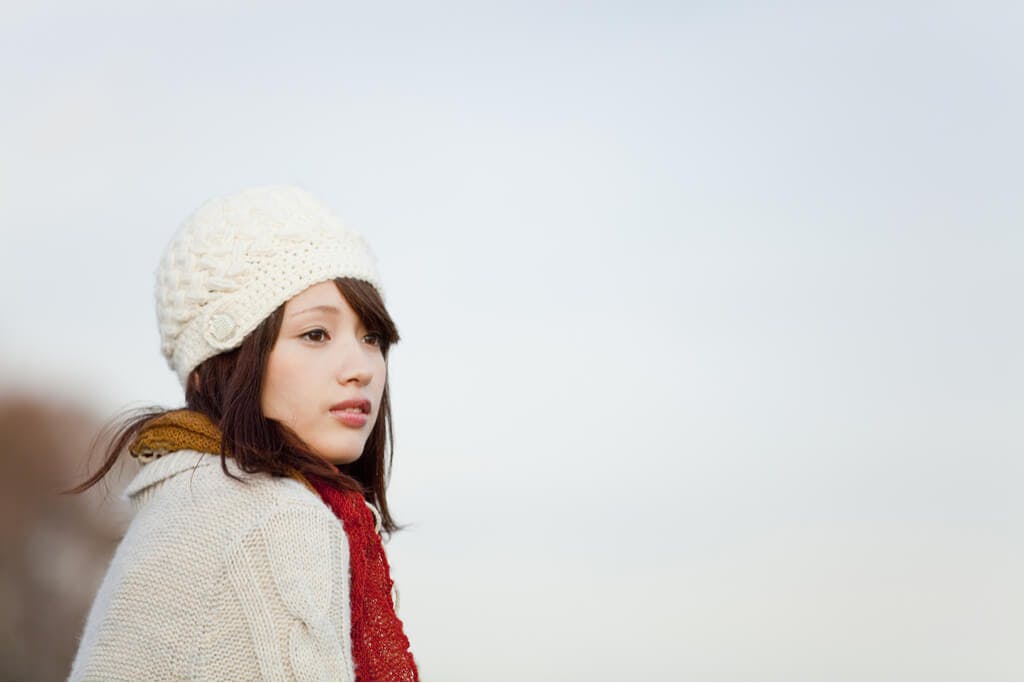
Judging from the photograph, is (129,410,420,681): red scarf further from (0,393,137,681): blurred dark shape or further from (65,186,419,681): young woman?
(0,393,137,681): blurred dark shape

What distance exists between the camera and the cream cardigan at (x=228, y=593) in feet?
8.01

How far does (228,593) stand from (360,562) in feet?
1.05

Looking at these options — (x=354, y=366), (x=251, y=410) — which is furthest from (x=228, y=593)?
(x=354, y=366)

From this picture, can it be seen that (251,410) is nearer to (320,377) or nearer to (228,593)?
(320,377)

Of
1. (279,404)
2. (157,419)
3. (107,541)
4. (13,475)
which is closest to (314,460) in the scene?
(279,404)

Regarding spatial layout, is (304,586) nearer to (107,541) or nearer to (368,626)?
(368,626)

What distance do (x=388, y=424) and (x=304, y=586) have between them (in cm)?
80

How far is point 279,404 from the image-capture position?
2811mm

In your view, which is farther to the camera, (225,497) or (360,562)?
(360,562)

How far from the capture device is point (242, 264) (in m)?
2.88

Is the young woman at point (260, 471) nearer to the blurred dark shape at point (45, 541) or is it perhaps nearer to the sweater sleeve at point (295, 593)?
the sweater sleeve at point (295, 593)

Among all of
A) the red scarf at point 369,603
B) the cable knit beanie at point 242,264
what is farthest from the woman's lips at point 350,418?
the cable knit beanie at point 242,264

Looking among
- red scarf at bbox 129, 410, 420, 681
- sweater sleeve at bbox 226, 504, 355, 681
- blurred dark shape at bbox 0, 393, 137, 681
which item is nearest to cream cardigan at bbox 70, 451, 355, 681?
sweater sleeve at bbox 226, 504, 355, 681

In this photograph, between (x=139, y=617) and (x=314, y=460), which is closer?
(x=139, y=617)
